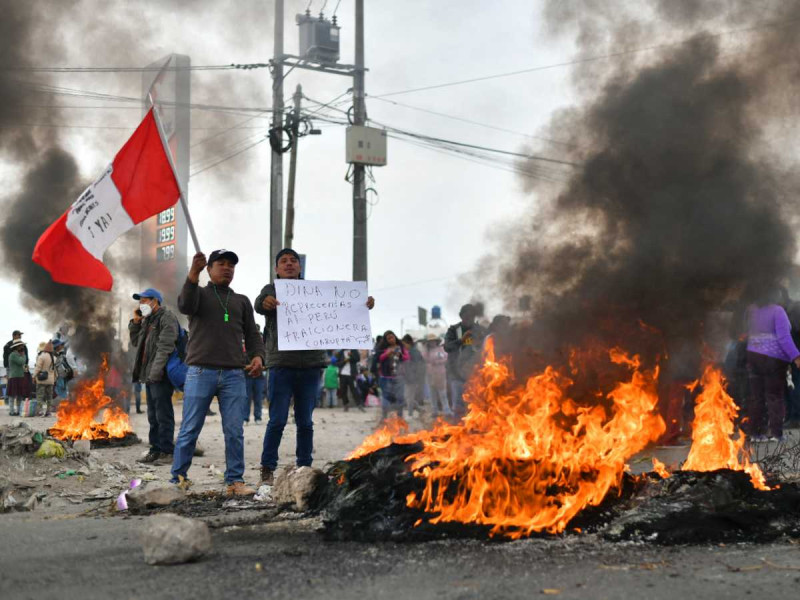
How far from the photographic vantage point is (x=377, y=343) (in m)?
17.0

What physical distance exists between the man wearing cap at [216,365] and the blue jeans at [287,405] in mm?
228

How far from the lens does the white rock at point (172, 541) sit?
13.6 feet

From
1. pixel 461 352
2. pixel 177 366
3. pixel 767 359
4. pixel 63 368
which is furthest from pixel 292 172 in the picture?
pixel 767 359

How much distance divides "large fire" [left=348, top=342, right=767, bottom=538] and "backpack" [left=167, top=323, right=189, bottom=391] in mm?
3683

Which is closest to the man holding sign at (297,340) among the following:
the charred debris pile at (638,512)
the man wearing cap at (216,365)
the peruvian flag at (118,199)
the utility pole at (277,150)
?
the man wearing cap at (216,365)

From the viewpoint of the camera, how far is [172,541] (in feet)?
13.6

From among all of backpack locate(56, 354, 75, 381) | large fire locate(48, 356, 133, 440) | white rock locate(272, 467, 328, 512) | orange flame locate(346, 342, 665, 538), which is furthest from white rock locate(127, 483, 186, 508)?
backpack locate(56, 354, 75, 381)

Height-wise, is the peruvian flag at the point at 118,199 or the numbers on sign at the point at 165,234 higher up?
the numbers on sign at the point at 165,234

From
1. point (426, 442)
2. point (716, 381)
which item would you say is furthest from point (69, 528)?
point (716, 381)

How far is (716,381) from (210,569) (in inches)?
143

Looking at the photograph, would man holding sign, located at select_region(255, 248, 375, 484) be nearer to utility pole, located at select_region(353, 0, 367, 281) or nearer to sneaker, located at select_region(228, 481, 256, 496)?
sneaker, located at select_region(228, 481, 256, 496)

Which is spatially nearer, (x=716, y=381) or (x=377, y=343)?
(x=716, y=381)

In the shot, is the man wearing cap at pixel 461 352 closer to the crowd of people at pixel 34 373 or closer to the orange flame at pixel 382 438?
the orange flame at pixel 382 438

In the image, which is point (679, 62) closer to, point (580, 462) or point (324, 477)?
point (580, 462)
